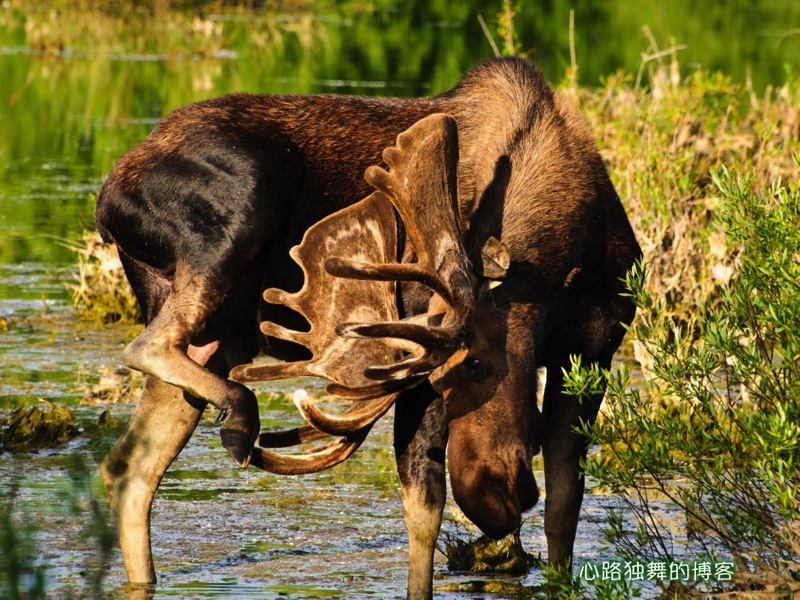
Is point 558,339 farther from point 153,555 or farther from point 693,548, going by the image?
point 153,555

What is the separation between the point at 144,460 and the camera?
6.45 m

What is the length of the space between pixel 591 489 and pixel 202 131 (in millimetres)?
2959

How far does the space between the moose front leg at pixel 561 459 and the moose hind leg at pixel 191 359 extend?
53.3 inches

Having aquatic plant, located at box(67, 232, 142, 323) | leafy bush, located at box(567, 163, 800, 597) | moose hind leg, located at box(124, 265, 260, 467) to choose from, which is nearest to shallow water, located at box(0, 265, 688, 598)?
moose hind leg, located at box(124, 265, 260, 467)

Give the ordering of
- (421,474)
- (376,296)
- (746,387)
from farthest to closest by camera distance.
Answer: (421,474) → (376,296) → (746,387)

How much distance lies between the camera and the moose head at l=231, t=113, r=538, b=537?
5.42 m

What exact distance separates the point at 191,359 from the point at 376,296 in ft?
2.57

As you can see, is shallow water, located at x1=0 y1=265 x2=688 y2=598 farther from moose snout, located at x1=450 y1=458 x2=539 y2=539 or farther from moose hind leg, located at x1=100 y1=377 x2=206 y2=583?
moose snout, located at x1=450 y1=458 x2=539 y2=539

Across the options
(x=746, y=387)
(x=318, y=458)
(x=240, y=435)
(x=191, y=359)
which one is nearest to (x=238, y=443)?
(x=240, y=435)

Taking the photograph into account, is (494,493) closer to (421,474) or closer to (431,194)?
(421,474)

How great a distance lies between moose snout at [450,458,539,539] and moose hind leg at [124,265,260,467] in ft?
2.70

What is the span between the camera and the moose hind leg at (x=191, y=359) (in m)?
5.64

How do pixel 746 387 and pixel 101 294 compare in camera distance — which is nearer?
pixel 746 387

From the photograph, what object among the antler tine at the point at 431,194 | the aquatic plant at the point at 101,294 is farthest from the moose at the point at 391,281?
the aquatic plant at the point at 101,294
